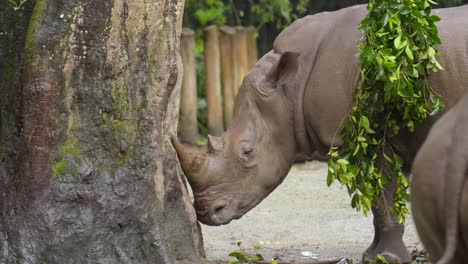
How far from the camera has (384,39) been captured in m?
5.00

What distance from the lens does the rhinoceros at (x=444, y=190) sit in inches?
112

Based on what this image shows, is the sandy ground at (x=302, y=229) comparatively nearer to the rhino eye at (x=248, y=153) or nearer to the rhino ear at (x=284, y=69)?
the rhino eye at (x=248, y=153)

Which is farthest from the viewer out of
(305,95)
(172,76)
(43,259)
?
(305,95)

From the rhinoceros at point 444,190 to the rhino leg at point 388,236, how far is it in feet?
8.26

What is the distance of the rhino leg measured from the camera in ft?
18.2

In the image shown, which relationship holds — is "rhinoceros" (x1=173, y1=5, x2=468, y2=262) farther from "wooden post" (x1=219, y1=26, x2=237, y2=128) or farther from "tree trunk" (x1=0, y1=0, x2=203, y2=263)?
"wooden post" (x1=219, y1=26, x2=237, y2=128)

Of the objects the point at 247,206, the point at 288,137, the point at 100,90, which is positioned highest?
the point at 100,90

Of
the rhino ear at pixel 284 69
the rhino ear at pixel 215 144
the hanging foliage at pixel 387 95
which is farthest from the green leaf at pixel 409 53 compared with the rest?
the rhino ear at pixel 215 144

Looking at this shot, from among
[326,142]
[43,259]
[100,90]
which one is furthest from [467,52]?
[43,259]

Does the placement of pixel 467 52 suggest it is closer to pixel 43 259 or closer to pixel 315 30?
pixel 315 30

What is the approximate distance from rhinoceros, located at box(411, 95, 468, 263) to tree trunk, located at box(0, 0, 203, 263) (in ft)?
7.07

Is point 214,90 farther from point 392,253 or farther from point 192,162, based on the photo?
point 392,253

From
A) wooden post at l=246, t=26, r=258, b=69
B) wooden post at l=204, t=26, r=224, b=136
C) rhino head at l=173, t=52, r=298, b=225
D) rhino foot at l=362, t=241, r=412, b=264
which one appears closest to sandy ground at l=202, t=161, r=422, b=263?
rhino foot at l=362, t=241, r=412, b=264

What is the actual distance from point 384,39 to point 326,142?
2.31 ft
